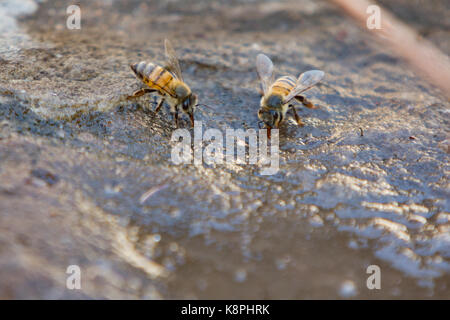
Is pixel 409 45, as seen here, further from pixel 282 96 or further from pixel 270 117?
pixel 270 117

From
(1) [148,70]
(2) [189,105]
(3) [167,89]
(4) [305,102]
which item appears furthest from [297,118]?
(1) [148,70]

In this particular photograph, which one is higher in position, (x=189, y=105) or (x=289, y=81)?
(x=289, y=81)

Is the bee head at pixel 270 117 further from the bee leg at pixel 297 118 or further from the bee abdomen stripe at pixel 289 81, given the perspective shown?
the bee abdomen stripe at pixel 289 81

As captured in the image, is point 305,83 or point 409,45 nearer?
point 305,83

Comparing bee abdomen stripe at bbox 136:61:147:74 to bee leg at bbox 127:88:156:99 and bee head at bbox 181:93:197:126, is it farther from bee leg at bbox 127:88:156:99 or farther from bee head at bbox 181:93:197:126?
bee head at bbox 181:93:197:126

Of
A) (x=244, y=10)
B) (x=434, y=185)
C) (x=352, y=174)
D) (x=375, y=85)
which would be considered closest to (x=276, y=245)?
(x=352, y=174)

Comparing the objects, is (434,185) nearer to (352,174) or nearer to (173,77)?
(352,174)
